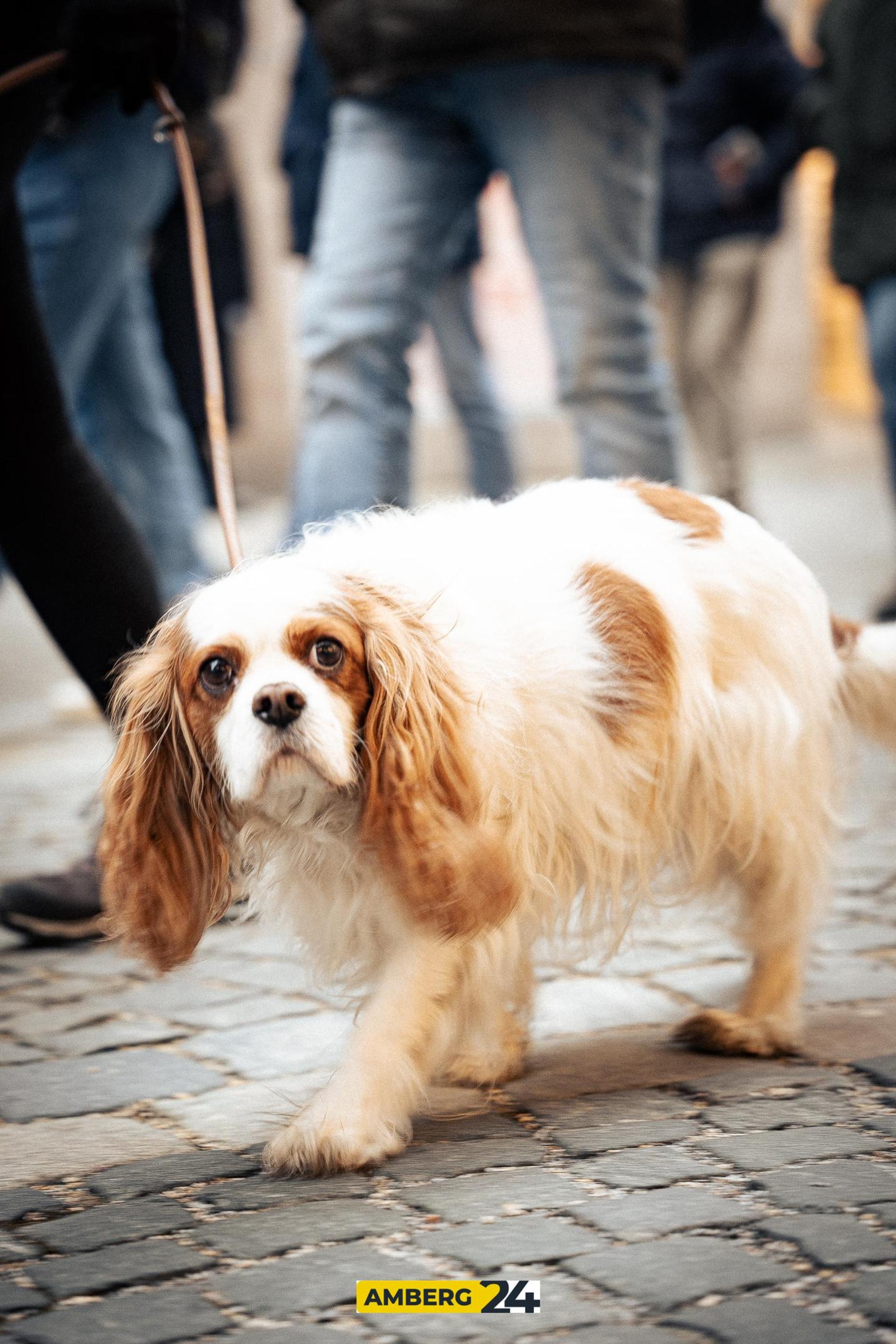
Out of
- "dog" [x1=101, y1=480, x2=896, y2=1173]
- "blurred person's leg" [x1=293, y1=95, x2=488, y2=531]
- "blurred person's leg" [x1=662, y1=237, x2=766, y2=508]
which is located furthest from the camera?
"blurred person's leg" [x1=662, y1=237, x2=766, y2=508]

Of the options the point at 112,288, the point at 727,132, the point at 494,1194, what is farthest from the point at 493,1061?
the point at 727,132

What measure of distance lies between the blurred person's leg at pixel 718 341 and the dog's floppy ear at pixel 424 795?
5.03 m

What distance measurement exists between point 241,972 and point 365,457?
50.3 inches

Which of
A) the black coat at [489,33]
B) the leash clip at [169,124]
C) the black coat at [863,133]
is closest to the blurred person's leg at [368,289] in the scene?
the black coat at [489,33]

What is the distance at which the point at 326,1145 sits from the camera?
2.00 m

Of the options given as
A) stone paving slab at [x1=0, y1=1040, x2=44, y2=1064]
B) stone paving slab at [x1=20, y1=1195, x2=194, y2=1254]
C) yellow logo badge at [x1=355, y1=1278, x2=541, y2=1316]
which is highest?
yellow logo badge at [x1=355, y1=1278, x2=541, y2=1316]

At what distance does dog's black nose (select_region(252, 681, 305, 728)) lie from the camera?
6.34 feet

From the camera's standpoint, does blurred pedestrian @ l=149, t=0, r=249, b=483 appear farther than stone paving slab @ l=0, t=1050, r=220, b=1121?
Yes

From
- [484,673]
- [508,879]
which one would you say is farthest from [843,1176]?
[484,673]

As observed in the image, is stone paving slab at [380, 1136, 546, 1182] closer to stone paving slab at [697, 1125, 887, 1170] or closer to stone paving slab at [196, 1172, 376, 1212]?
stone paving slab at [196, 1172, 376, 1212]

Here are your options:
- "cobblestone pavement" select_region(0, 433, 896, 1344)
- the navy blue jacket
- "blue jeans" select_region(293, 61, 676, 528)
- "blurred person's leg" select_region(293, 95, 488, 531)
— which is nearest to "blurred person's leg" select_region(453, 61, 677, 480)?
"blue jeans" select_region(293, 61, 676, 528)

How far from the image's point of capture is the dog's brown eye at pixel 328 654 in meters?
2.01

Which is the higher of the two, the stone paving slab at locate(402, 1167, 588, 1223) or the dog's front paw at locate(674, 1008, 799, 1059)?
the stone paving slab at locate(402, 1167, 588, 1223)

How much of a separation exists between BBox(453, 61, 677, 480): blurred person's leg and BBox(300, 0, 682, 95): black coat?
0.14ft
